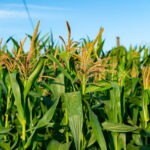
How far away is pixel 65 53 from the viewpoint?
167 cm

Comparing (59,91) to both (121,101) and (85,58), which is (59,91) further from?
(121,101)

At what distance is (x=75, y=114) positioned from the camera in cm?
146

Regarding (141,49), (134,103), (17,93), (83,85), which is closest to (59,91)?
(83,85)

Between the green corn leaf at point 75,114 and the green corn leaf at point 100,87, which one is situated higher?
the green corn leaf at point 100,87

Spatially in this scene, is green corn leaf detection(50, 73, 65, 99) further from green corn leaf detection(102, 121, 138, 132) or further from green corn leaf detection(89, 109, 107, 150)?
green corn leaf detection(102, 121, 138, 132)

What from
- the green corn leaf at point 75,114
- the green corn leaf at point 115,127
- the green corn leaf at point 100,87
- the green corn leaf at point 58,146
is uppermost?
the green corn leaf at point 100,87

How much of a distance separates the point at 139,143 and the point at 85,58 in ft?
3.17

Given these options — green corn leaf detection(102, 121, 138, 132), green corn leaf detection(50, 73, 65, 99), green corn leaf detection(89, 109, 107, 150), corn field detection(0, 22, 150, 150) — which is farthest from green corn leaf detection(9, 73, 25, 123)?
green corn leaf detection(102, 121, 138, 132)

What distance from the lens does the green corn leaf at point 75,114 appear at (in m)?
1.44

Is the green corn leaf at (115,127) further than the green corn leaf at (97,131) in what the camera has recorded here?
Yes

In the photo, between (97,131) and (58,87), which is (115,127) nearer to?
(97,131)

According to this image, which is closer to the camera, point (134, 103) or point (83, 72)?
point (83, 72)

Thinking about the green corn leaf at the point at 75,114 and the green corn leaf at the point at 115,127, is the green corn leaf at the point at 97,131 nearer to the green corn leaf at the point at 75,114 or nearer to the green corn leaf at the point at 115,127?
the green corn leaf at the point at 75,114

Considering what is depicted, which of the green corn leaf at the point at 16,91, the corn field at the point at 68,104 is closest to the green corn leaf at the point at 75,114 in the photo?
the corn field at the point at 68,104
